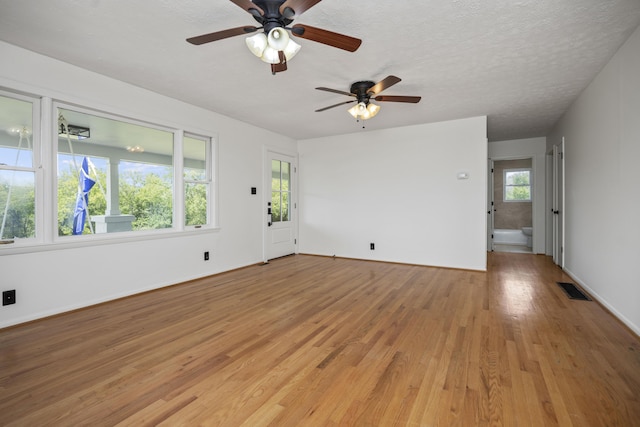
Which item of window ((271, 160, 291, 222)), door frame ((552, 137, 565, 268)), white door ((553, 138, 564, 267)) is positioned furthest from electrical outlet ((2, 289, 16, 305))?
white door ((553, 138, 564, 267))

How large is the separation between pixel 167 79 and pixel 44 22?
3.79 ft

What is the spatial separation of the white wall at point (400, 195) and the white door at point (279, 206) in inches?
10.4

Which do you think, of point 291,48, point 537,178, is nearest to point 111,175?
point 291,48

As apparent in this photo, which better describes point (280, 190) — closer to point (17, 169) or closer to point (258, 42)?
point (17, 169)

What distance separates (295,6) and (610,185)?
3.52 m

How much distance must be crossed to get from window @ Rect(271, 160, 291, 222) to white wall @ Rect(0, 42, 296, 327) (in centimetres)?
44

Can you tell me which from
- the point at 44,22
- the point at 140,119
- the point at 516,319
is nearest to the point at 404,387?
the point at 516,319

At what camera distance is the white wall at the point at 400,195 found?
16.4 ft

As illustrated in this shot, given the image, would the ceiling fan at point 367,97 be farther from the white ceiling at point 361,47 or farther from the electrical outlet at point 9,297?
the electrical outlet at point 9,297

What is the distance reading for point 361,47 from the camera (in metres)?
2.73

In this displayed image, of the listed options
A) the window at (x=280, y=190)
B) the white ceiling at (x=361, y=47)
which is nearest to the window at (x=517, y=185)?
the white ceiling at (x=361, y=47)

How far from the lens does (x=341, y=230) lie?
20.5 feet

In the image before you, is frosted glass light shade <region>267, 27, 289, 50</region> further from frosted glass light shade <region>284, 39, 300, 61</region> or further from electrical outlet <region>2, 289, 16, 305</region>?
electrical outlet <region>2, 289, 16, 305</region>

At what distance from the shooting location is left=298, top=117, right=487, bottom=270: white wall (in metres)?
5.00
